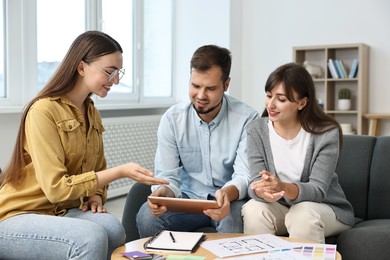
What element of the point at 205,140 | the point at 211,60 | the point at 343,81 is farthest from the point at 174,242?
the point at 343,81

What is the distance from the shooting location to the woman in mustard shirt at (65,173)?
1.80 metres

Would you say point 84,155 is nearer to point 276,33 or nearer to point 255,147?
point 255,147

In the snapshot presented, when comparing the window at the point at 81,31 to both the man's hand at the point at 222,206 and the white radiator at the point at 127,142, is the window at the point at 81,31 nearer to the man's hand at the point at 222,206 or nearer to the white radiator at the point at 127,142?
the white radiator at the point at 127,142

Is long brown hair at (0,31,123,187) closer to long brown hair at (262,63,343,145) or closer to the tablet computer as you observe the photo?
the tablet computer

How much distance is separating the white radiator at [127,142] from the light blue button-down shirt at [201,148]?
236 cm

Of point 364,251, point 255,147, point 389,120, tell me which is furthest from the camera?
point 389,120

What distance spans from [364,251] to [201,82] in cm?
97

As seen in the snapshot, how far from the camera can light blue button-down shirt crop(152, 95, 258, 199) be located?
2.54 m

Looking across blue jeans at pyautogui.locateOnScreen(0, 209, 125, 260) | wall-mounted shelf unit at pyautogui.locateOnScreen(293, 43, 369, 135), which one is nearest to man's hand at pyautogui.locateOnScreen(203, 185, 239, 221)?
blue jeans at pyautogui.locateOnScreen(0, 209, 125, 260)

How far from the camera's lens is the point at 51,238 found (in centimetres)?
179

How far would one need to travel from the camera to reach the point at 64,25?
468cm

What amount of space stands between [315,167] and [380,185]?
1.48 feet

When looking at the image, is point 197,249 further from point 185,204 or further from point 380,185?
point 380,185

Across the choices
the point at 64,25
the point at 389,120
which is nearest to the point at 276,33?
the point at 389,120
